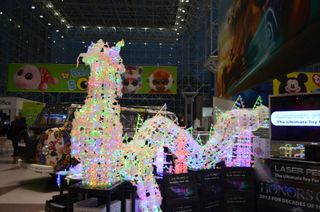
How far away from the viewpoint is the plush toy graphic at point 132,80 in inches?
712

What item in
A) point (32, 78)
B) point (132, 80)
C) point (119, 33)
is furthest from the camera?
point (119, 33)

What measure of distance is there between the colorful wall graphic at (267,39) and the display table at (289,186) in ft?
4.03

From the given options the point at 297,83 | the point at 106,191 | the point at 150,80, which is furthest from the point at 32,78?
the point at 106,191

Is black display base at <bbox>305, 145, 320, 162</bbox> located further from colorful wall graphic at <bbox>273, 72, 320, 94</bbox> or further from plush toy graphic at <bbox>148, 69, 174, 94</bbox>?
plush toy graphic at <bbox>148, 69, 174, 94</bbox>

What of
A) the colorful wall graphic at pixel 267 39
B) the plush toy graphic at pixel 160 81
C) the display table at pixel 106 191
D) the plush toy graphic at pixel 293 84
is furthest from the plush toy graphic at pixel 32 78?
the display table at pixel 106 191

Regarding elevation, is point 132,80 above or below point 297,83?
A: above

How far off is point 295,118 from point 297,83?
952cm

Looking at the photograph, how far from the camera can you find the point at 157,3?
23656 millimetres

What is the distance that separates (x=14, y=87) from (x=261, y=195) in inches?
613

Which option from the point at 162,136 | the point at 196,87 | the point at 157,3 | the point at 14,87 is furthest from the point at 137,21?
the point at 162,136

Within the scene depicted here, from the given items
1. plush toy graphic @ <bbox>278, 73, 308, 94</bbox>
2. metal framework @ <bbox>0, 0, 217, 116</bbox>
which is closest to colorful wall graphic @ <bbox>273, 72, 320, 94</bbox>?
plush toy graphic @ <bbox>278, 73, 308, 94</bbox>

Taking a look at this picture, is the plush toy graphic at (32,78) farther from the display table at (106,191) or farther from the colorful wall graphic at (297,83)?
the display table at (106,191)

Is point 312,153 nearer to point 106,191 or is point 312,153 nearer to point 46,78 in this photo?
point 106,191

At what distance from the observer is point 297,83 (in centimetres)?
1329
